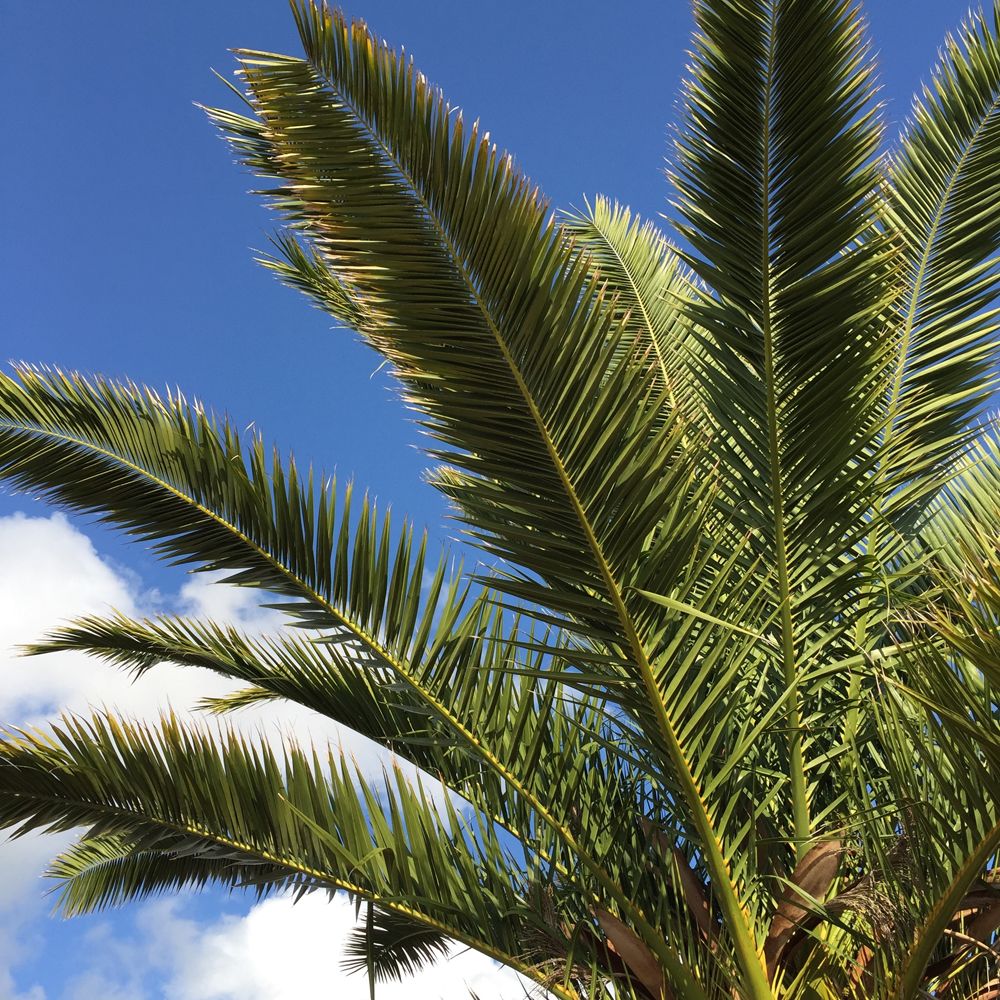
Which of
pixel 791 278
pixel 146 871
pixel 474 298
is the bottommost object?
pixel 146 871

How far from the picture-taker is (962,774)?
2.10 metres

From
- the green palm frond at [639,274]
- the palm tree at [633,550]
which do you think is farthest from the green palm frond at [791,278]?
the green palm frond at [639,274]

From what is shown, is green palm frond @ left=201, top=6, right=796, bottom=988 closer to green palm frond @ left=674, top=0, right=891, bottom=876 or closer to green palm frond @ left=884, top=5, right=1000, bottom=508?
green palm frond @ left=674, top=0, right=891, bottom=876

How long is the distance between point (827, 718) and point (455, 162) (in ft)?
7.16

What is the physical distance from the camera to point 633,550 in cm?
253

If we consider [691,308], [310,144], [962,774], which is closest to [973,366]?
[691,308]

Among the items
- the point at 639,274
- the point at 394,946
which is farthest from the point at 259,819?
the point at 639,274

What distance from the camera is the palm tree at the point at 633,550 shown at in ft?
7.89

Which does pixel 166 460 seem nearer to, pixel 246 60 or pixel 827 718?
pixel 246 60

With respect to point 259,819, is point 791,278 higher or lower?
higher

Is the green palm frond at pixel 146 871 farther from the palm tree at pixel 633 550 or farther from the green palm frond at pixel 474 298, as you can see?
the green palm frond at pixel 474 298

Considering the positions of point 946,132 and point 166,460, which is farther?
point 946,132

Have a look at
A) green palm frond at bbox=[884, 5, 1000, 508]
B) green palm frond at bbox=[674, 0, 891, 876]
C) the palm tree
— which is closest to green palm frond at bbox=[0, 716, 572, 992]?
the palm tree

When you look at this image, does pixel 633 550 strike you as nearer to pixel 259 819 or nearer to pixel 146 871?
pixel 259 819
